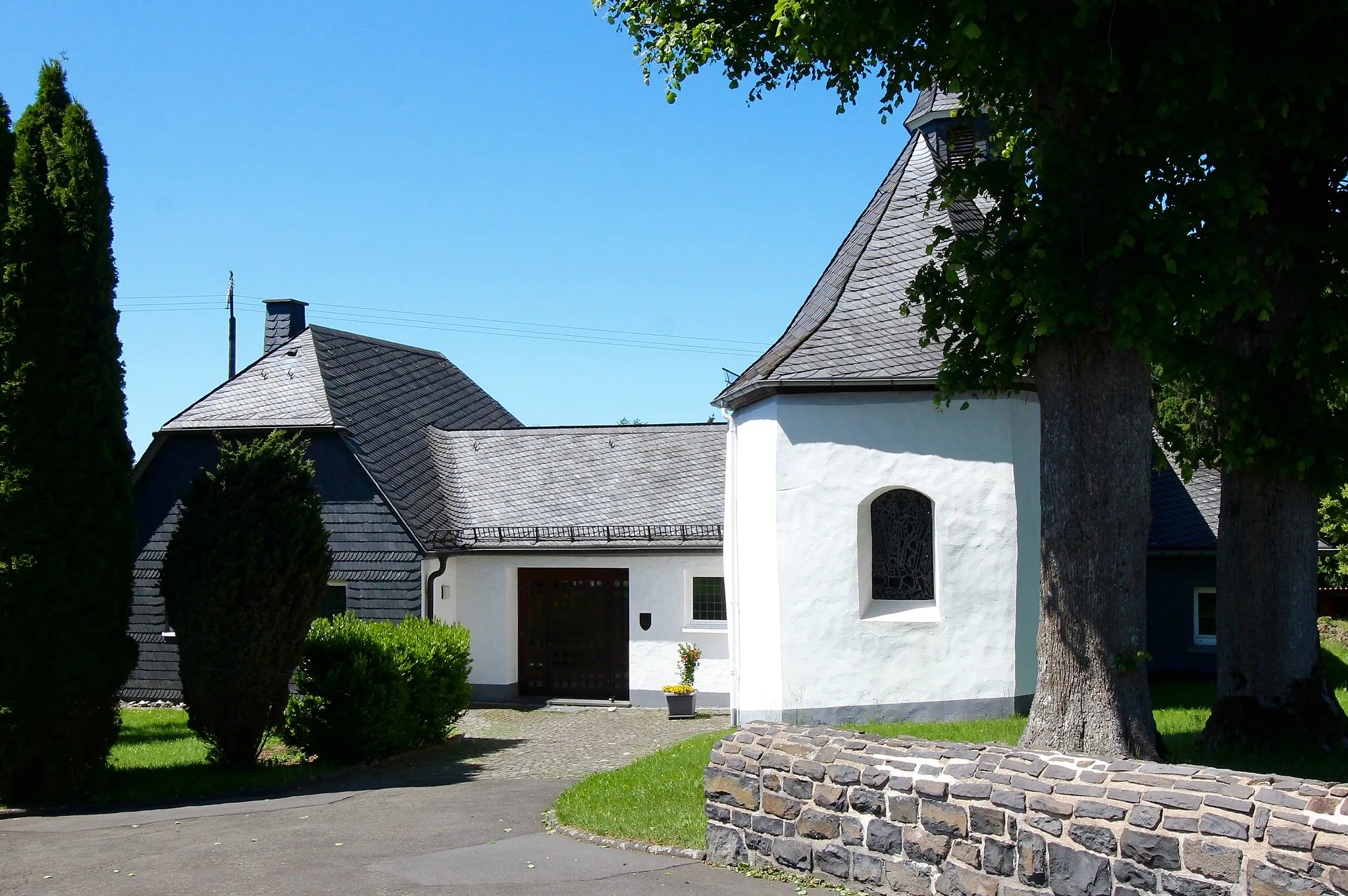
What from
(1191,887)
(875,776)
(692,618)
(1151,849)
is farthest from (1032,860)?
(692,618)

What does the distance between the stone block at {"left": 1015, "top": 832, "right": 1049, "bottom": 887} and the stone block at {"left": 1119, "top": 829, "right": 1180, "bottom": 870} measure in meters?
0.51

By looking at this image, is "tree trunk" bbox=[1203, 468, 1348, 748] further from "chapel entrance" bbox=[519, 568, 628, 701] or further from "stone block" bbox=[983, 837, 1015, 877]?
"chapel entrance" bbox=[519, 568, 628, 701]

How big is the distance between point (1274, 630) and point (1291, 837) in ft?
17.3

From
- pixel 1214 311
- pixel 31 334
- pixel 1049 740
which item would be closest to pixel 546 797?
pixel 1049 740

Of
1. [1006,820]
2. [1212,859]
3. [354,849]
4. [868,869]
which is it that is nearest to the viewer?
[1212,859]

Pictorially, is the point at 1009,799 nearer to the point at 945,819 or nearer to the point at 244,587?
the point at 945,819

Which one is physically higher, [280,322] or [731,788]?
[280,322]

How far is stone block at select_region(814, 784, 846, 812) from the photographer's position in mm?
8008

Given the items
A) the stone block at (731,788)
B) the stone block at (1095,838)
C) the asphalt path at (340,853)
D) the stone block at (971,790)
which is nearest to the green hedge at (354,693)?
the asphalt path at (340,853)

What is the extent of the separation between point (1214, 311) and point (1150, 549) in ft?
36.2

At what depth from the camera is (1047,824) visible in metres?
6.89

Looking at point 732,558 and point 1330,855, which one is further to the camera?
point 732,558

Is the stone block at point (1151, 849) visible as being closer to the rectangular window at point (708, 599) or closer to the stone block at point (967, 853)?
the stone block at point (967, 853)

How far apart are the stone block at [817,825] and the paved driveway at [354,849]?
15.3 inches
